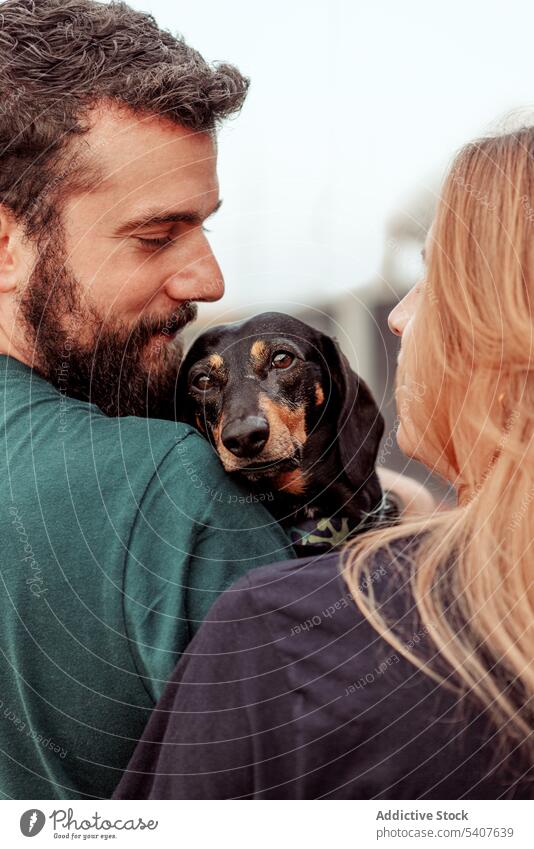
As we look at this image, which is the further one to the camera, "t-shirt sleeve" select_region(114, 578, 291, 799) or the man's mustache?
the man's mustache

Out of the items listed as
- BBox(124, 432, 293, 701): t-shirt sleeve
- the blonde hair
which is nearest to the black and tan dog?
BBox(124, 432, 293, 701): t-shirt sleeve

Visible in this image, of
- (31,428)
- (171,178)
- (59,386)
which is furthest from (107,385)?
(171,178)

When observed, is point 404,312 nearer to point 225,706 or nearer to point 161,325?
point 161,325

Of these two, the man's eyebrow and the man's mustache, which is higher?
the man's eyebrow

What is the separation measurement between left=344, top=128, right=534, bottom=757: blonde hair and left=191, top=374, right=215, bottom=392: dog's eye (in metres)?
0.92

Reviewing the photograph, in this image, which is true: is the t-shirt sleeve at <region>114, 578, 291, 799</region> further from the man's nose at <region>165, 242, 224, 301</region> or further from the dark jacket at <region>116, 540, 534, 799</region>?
the man's nose at <region>165, 242, 224, 301</region>

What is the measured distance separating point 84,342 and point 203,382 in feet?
1.29

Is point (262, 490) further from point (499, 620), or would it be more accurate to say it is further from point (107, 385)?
point (499, 620)

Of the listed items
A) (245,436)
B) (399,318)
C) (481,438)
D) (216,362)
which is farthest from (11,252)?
(481,438)

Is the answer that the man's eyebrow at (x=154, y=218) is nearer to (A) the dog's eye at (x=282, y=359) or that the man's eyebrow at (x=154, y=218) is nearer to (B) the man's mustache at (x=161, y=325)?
(B) the man's mustache at (x=161, y=325)

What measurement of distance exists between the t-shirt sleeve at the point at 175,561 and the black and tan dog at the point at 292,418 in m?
0.41

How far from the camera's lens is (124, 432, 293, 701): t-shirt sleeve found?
6.61 ft

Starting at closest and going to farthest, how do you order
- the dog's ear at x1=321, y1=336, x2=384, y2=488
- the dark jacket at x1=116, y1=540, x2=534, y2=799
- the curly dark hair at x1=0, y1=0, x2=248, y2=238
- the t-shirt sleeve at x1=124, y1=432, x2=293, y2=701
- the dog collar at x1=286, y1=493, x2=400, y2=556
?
the dark jacket at x1=116, y1=540, x2=534, y2=799 < the t-shirt sleeve at x1=124, y1=432, x2=293, y2=701 < the curly dark hair at x1=0, y1=0, x2=248, y2=238 < the dog collar at x1=286, y1=493, x2=400, y2=556 < the dog's ear at x1=321, y1=336, x2=384, y2=488

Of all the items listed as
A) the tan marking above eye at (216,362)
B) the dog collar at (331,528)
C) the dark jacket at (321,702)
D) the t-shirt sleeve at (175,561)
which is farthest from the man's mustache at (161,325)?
the dark jacket at (321,702)
